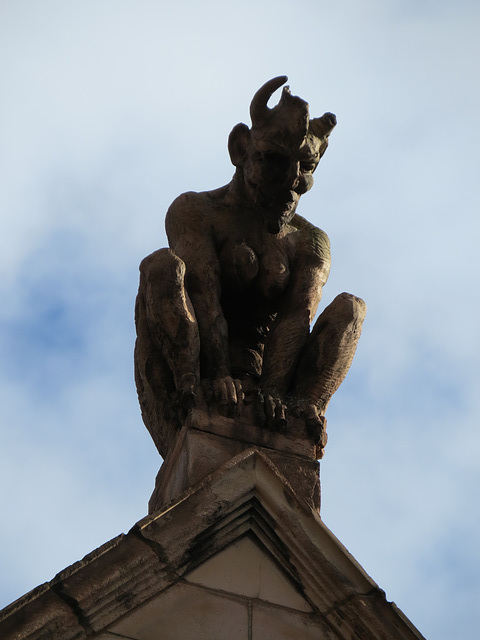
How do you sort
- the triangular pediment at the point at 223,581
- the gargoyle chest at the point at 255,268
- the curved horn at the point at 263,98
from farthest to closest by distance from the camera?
the gargoyle chest at the point at 255,268
the curved horn at the point at 263,98
the triangular pediment at the point at 223,581

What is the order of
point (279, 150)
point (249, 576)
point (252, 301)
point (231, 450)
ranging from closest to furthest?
1. point (249, 576)
2. point (231, 450)
3. point (279, 150)
4. point (252, 301)

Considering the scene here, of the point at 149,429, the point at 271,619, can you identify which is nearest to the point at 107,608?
the point at 271,619

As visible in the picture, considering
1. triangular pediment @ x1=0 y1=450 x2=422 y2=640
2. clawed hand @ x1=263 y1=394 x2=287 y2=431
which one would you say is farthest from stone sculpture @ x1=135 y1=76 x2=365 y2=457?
triangular pediment @ x1=0 y1=450 x2=422 y2=640

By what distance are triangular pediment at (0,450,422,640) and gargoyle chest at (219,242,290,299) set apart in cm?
169

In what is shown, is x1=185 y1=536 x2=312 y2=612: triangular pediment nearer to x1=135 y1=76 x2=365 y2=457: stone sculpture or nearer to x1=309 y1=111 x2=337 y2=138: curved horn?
x1=135 y1=76 x2=365 y2=457: stone sculpture

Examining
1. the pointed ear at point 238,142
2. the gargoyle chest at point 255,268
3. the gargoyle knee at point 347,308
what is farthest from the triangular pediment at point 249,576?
the pointed ear at point 238,142

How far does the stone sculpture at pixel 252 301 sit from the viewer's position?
10094 mm

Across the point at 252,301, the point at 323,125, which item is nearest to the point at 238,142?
the point at 323,125

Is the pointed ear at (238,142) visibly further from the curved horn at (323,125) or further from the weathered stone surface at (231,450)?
the weathered stone surface at (231,450)

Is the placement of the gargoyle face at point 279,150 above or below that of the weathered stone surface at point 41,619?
above

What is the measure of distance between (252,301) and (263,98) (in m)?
1.47

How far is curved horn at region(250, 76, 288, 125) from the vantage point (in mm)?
10406

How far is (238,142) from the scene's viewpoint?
10727 mm

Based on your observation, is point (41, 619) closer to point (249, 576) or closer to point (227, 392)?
point (249, 576)
